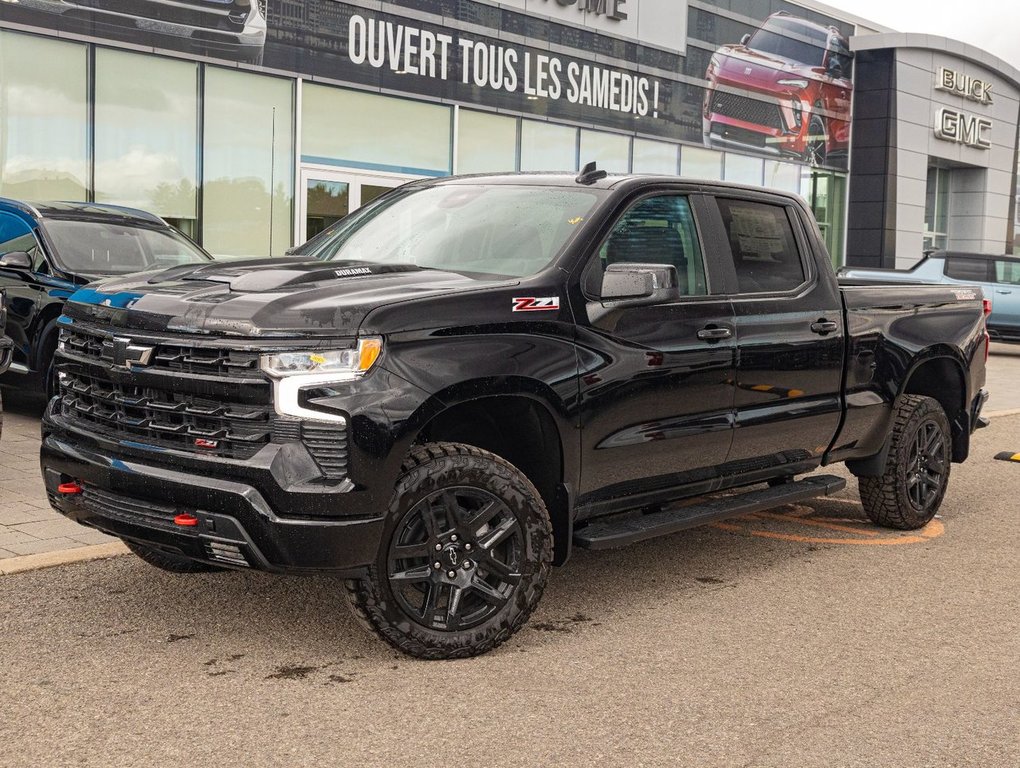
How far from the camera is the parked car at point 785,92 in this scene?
94.2ft

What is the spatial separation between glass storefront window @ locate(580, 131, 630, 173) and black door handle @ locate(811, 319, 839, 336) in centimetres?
1846

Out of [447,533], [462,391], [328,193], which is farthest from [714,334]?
[328,193]

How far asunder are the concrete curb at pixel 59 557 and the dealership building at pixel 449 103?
11134mm

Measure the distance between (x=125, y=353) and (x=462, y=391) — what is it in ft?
4.04

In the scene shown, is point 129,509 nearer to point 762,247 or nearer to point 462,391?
point 462,391

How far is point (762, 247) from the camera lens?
627cm

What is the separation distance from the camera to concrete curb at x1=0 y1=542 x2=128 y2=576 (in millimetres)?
5707

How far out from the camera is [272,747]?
376 centimetres

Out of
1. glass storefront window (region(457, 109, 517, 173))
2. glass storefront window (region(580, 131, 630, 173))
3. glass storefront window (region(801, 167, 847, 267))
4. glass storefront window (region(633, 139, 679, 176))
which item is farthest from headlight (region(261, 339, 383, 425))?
glass storefront window (region(801, 167, 847, 267))

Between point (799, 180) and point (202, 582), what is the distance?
28484mm

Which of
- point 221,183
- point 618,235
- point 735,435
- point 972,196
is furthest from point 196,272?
point 972,196

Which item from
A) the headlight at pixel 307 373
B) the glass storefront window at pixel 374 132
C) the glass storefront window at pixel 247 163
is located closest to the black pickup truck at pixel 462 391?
the headlight at pixel 307 373

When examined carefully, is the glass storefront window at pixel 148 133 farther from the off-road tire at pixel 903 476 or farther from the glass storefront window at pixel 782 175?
the glass storefront window at pixel 782 175

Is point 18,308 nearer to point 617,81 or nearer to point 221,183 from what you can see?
point 221,183
